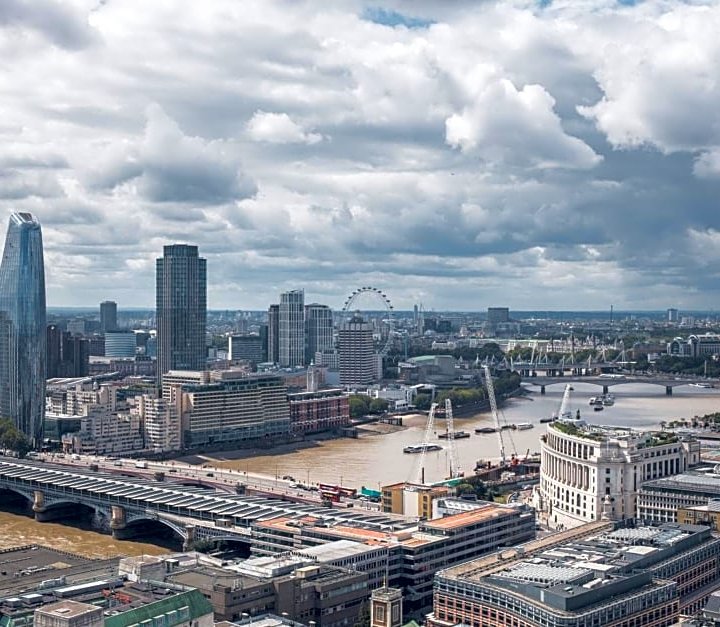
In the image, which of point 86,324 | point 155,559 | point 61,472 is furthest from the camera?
point 86,324

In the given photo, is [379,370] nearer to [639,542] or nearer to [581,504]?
[581,504]

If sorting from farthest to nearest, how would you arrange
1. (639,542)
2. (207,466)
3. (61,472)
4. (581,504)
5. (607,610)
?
(207,466) → (61,472) → (581,504) → (639,542) → (607,610)

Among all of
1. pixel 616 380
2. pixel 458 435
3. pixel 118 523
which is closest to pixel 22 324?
pixel 458 435

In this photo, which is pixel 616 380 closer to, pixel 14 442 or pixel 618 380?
pixel 618 380

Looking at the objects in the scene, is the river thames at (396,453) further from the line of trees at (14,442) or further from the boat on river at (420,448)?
the line of trees at (14,442)

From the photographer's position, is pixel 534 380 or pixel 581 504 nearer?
pixel 581 504

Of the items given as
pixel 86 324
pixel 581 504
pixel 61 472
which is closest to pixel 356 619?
pixel 581 504
